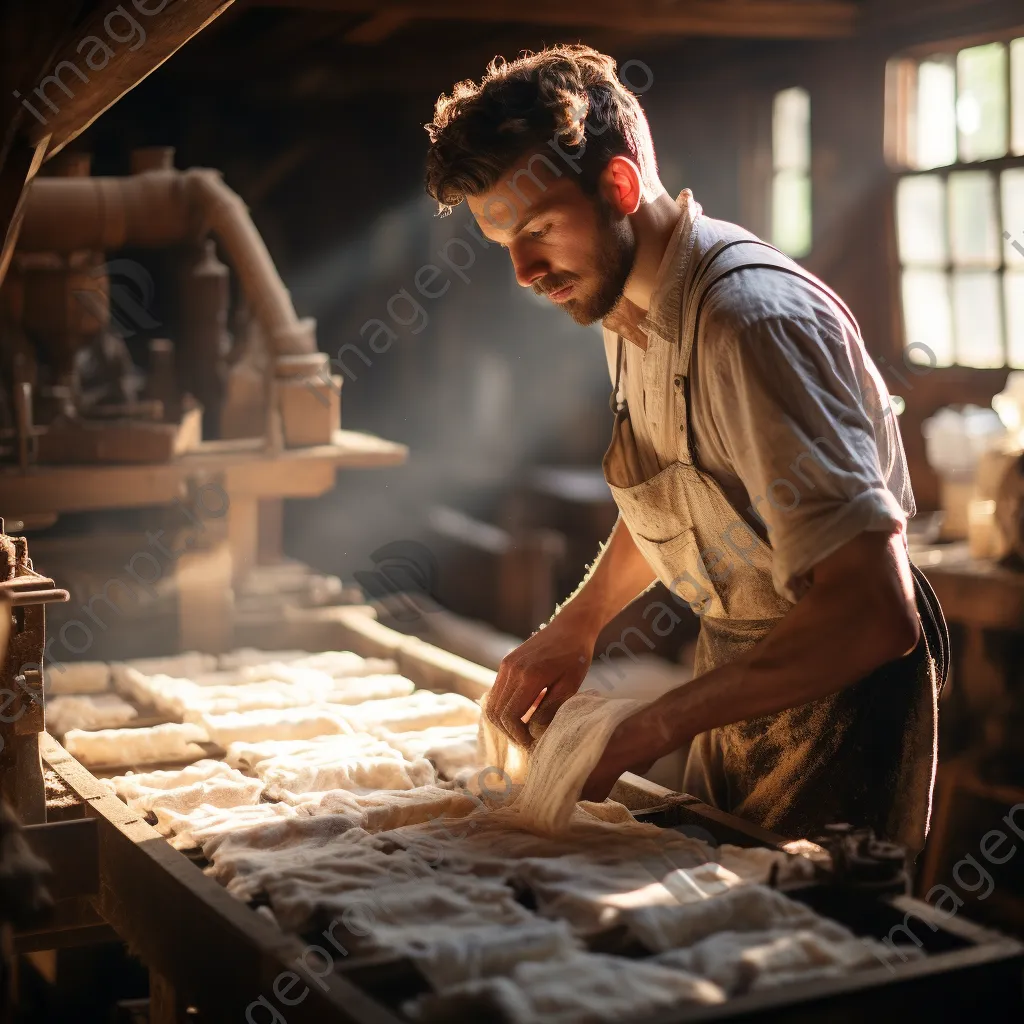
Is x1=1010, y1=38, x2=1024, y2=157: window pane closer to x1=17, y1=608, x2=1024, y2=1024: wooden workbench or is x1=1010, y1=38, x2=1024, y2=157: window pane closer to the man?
the man

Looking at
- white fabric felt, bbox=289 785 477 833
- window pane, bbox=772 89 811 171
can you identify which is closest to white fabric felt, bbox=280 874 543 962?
white fabric felt, bbox=289 785 477 833

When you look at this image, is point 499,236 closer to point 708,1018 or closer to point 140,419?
point 708,1018

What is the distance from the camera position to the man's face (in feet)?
8.73

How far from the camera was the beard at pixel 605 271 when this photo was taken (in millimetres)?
2711

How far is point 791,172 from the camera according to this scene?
8281 mm

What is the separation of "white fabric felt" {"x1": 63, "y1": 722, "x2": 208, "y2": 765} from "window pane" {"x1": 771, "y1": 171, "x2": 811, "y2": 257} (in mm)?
5682

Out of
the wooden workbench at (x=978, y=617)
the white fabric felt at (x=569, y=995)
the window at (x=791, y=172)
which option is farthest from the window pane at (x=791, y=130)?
the white fabric felt at (x=569, y=995)

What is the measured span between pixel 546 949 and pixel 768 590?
3.25ft

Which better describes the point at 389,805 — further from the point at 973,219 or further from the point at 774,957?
the point at 973,219

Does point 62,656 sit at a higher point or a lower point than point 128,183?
lower

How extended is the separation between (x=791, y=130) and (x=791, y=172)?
0.83ft

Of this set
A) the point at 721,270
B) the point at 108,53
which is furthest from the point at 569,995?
the point at 108,53

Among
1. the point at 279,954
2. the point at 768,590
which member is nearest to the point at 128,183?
the point at 768,590

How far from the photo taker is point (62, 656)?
4.73 metres
